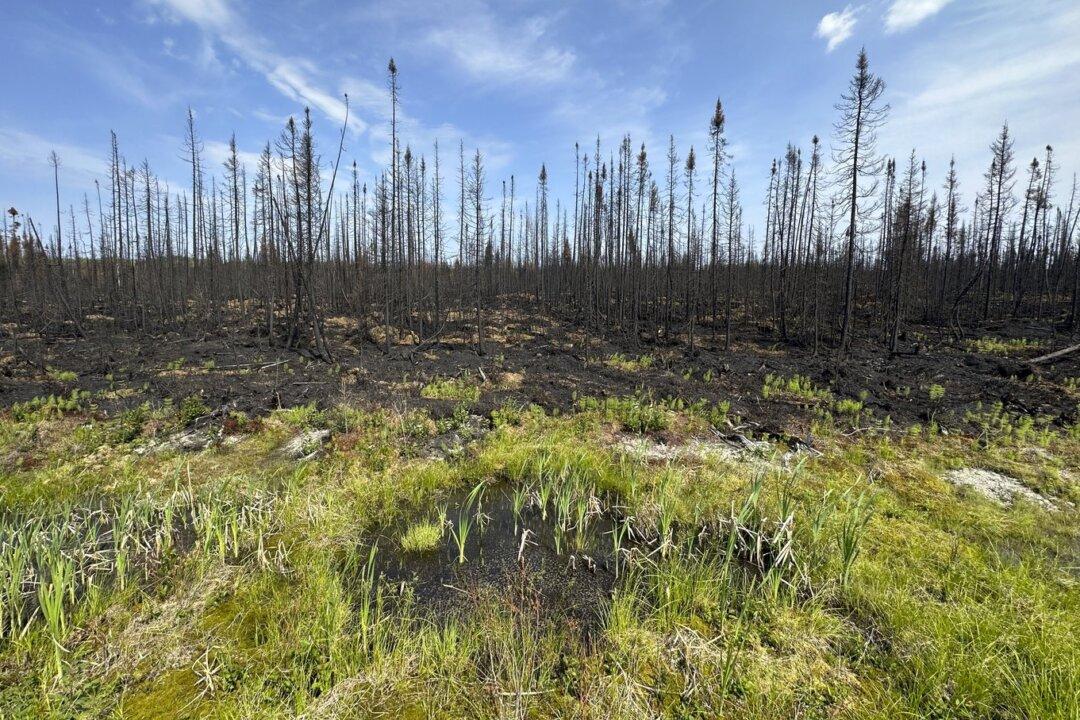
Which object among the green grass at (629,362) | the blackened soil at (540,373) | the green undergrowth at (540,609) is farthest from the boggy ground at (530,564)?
the green grass at (629,362)

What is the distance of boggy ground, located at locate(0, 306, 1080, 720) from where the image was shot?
259 cm

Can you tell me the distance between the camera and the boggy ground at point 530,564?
102 inches

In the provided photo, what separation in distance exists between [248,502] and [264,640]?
2.38 m

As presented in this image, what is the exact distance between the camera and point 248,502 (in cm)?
487

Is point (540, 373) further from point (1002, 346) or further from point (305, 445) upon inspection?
point (1002, 346)

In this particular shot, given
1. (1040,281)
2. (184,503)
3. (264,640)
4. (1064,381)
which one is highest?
(1040,281)

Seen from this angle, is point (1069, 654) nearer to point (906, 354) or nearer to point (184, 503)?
point (184, 503)

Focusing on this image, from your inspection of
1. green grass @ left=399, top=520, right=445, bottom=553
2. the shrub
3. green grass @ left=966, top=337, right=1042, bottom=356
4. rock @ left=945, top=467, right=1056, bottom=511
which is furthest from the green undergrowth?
green grass @ left=966, top=337, right=1042, bottom=356

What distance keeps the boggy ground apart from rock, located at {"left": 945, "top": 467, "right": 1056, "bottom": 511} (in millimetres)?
44

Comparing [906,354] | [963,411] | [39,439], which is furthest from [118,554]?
[906,354]

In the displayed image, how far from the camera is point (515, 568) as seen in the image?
406 cm

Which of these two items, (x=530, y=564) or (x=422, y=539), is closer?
(x=530, y=564)

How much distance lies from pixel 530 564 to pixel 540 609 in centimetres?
72

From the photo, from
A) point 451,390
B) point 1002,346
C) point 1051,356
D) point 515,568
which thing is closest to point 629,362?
point 451,390
